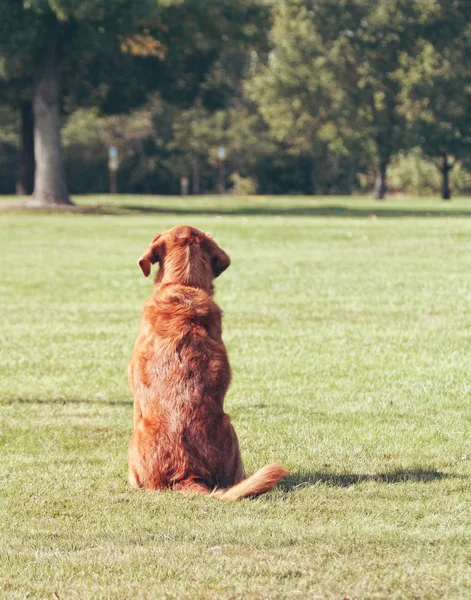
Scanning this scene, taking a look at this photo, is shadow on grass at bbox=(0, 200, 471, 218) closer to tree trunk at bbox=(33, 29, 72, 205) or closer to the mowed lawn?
tree trunk at bbox=(33, 29, 72, 205)

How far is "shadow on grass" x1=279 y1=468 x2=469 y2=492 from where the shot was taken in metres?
5.96

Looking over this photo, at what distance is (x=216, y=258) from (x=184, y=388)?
815 mm

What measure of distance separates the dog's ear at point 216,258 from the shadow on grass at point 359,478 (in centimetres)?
122

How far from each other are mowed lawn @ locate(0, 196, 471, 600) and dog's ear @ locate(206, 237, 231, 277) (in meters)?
1.23

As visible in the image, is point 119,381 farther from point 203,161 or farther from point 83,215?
point 203,161

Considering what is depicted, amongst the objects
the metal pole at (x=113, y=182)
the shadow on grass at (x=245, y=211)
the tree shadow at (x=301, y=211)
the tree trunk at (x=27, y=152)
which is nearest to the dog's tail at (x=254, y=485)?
the tree shadow at (x=301, y=211)

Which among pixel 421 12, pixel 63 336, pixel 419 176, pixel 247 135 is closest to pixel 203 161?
pixel 247 135

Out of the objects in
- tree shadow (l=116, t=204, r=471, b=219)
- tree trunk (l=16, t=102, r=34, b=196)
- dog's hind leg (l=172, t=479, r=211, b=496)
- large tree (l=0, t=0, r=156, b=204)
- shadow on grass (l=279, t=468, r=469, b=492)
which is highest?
large tree (l=0, t=0, r=156, b=204)

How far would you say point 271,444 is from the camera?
7.05 metres

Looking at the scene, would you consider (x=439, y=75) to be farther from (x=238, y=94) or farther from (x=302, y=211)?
(x=238, y=94)

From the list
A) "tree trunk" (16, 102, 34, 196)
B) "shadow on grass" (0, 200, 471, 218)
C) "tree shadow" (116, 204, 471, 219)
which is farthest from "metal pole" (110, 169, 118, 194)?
A: "tree shadow" (116, 204, 471, 219)

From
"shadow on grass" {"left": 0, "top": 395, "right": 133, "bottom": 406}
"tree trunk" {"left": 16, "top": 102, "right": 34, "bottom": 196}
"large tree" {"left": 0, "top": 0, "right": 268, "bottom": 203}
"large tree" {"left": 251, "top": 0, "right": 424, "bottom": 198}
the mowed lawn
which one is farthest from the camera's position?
"large tree" {"left": 251, "top": 0, "right": 424, "bottom": 198}

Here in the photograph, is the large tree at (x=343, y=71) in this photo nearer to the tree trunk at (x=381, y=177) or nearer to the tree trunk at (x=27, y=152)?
the tree trunk at (x=381, y=177)

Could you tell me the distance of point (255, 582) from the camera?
435 cm
